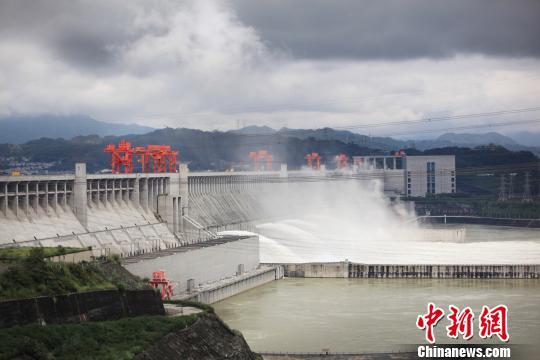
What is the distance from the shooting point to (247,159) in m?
103

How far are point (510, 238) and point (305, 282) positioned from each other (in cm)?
2404

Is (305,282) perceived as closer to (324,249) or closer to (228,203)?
(324,249)

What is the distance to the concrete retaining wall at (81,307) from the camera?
51.7ft

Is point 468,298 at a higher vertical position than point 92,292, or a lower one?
lower

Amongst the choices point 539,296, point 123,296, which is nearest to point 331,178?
point 539,296

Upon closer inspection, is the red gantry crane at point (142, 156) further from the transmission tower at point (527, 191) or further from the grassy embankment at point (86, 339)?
the transmission tower at point (527, 191)

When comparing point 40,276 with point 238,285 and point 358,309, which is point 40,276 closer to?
point 358,309

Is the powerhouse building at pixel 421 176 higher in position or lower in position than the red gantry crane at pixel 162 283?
higher

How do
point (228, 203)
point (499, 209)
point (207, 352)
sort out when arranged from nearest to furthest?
point (207, 352)
point (228, 203)
point (499, 209)

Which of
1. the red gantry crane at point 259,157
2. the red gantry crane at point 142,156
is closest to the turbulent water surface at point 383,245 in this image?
A: the red gantry crane at point 142,156

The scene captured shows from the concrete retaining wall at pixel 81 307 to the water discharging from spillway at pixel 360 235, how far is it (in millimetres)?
19382

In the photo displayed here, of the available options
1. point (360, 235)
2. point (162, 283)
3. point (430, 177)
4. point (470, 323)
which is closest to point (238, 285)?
point (162, 283)

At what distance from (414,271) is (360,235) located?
1791 centimetres

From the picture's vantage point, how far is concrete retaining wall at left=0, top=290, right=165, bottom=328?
15766mm
